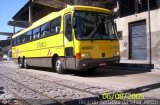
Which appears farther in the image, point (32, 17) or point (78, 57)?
point (32, 17)

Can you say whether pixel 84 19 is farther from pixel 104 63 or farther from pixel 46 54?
pixel 46 54

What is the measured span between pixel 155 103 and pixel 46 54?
1186 cm

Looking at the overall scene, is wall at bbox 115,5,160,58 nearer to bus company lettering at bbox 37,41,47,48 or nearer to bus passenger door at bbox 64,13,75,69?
bus company lettering at bbox 37,41,47,48

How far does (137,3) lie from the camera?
24.8 metres

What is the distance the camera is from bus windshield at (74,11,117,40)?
14.9m

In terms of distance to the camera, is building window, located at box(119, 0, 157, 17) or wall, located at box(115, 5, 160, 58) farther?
building window, located at box(119, 0, 157, 17)

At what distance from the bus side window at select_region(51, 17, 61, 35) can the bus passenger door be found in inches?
39.9

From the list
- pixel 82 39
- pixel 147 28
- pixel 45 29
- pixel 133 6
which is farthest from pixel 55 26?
pixel 133 6

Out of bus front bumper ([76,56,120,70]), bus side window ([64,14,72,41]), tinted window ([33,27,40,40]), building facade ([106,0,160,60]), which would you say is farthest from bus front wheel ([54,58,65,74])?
building facade ([106,0,160,60])

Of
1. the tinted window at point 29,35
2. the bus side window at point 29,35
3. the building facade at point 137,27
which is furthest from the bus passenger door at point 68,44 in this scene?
the building facade at point 137,27

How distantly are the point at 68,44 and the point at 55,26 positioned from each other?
2275mm

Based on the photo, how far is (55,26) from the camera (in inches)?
→ 691

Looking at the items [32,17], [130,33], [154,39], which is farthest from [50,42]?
[32,17]
